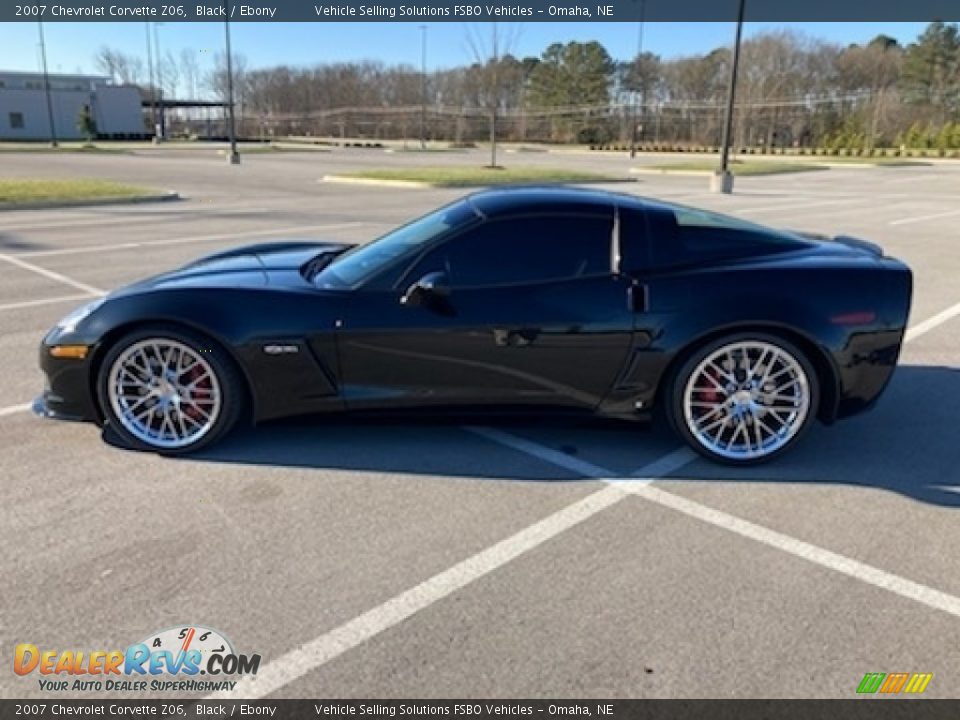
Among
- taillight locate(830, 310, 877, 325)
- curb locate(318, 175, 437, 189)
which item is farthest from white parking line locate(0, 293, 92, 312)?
curb locate(318, 175, 437, 189)

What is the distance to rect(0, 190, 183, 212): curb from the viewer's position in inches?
570

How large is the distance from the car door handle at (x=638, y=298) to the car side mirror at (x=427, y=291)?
2.96 feet

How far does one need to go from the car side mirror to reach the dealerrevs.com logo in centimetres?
172

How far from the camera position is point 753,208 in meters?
16.6

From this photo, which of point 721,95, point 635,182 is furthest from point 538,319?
point 721,95

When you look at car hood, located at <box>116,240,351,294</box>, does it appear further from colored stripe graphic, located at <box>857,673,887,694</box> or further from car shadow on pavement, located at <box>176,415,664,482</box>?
colored stripe graphic, located at <box>857,673,887,694</box>

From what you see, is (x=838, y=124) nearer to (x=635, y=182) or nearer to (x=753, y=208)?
(x=635, y=182)

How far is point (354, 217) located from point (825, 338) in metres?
11.3

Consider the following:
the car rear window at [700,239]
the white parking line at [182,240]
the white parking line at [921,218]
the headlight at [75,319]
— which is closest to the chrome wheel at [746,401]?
the car rear window at [700,239]

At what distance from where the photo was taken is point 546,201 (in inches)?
146

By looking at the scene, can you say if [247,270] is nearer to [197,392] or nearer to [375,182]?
[197,392]

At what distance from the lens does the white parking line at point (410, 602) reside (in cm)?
217

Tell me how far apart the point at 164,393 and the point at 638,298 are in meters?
2.43

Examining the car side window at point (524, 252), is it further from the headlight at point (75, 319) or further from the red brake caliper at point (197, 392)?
the headlight at point (75, 319)
